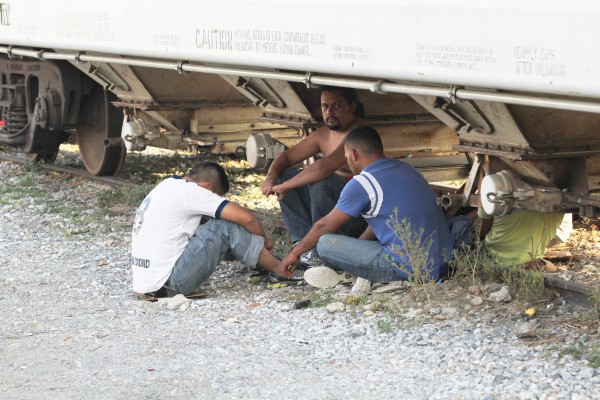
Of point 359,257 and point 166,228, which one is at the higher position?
point 166,228

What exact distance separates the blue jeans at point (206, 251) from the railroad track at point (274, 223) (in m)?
1.54

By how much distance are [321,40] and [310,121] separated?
181 centimetres

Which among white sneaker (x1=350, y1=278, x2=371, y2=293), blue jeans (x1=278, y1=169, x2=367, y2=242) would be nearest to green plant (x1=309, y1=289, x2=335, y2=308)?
white sneaker (x1=350, y1=278, x2=371, y2=293)

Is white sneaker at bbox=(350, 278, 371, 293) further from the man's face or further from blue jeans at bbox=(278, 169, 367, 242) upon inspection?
the man's face

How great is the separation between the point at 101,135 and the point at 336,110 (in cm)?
437

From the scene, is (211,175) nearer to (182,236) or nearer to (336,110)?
(182,236)

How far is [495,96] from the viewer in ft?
17.4

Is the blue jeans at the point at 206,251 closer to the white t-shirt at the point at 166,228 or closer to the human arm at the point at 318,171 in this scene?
the white t-shirt at the point at 166,228

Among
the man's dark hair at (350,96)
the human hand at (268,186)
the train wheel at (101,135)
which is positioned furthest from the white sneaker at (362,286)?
the train wheel at (101,135)

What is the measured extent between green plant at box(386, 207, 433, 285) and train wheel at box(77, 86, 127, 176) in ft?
16.8

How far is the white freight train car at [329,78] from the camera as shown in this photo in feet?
16.8

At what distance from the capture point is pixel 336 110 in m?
7.32

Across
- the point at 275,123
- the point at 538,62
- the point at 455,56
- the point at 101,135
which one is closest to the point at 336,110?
the point at 275,123

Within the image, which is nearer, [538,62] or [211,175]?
[538,62]
